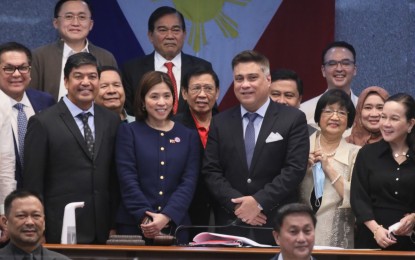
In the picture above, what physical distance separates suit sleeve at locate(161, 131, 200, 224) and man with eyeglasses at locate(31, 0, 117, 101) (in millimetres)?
1104

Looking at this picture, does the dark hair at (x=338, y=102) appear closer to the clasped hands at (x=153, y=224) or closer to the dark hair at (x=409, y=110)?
the dark hair at (x=409, y=110)

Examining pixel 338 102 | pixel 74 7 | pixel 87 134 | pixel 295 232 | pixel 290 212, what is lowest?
pixel 295 232

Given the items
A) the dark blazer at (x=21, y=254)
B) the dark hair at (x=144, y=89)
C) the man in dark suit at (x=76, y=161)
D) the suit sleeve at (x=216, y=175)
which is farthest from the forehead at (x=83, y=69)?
the dark blazer at (x=21, y=254)

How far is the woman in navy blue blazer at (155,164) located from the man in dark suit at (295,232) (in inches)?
37.7

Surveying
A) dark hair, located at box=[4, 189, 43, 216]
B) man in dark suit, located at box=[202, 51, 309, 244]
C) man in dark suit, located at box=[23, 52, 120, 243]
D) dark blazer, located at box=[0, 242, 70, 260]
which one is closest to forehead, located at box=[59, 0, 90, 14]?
man in dark suit, located at box=[23, 52, 120, 243]

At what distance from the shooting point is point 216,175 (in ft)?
24.7

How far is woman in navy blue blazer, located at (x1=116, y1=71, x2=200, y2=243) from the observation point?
7.40 metres

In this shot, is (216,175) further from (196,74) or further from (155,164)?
(196,74)

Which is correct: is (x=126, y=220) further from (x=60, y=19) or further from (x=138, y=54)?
(x=138, y=54)

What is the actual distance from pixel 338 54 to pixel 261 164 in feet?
4.87

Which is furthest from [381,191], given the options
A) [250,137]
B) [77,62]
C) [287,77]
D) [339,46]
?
[77,62]

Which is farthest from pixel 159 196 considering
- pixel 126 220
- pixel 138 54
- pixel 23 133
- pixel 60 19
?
pixel 138 54

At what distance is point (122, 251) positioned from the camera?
664 cm

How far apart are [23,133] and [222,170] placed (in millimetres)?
1145
